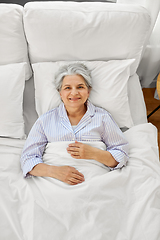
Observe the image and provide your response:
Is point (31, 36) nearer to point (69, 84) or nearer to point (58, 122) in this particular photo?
point (69, 84)

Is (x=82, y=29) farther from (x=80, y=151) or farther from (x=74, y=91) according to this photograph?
(x=80, y=151)

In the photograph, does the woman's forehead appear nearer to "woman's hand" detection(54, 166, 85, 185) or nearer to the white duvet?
the white duvet

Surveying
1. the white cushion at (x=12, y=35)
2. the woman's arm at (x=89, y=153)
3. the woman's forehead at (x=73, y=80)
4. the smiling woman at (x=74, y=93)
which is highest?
the white cushion at (x=12, y=35)

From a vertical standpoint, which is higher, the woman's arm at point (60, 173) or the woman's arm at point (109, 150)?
the woman's arm at point (109, 150)

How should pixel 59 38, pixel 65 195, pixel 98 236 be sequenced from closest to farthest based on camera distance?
pixel 98 236 → pixel 65 195 → pixel 59 38

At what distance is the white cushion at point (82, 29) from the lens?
4.98ft

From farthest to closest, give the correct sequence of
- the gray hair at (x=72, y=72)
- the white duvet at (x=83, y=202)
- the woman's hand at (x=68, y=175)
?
1. the gray hair at (x=72, y=72)
2. the woman's hand at (x=68, y=175)
3. the white duvet at (x=83, y=202)

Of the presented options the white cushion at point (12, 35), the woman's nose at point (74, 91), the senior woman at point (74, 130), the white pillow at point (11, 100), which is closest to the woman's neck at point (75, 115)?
the senior woman at point (74, 130)

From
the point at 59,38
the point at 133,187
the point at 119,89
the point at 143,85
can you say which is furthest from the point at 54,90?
the point at 143,85

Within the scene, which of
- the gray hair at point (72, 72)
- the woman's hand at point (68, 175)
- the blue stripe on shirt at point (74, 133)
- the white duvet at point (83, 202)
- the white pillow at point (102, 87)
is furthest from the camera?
the white pillow at point (102, 87)

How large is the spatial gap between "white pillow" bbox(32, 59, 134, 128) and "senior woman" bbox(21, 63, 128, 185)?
0.09 metres

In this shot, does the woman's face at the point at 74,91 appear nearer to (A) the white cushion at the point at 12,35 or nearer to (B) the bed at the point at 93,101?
(B) the bed at the point at 93,101

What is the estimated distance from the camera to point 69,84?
1.42 m

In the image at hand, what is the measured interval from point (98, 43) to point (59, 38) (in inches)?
10.4
